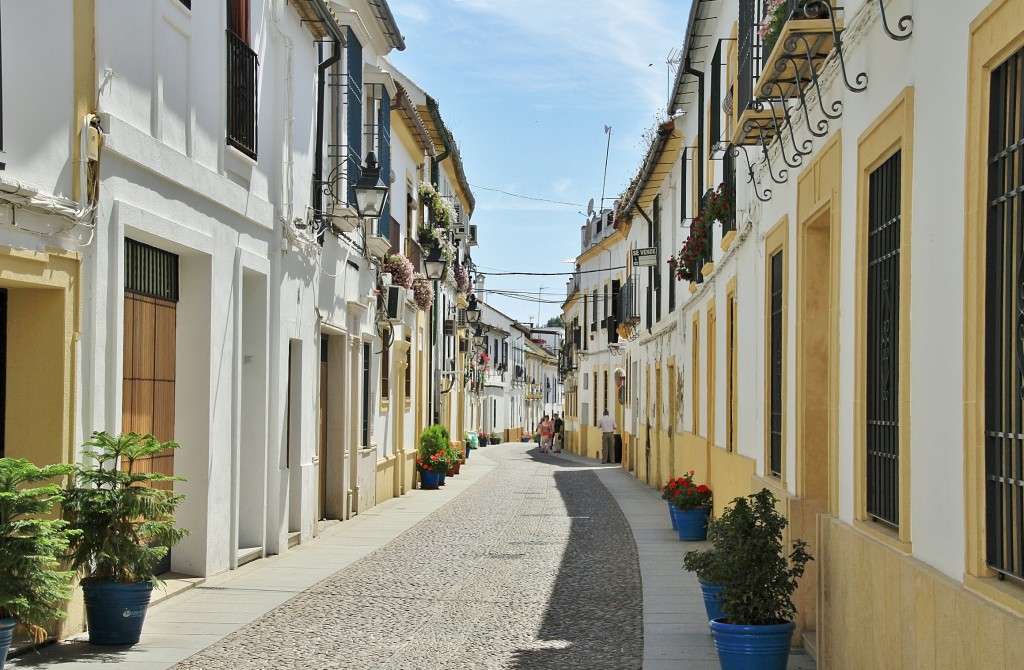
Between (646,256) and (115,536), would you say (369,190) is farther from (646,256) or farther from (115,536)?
(646,256)

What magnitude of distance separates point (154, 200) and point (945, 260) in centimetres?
646

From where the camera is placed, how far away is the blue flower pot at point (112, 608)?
766cm

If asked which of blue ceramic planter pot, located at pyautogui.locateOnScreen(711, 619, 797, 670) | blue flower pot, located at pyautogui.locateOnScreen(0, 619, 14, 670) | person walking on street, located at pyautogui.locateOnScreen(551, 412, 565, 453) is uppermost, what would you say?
blue flower pot, located at pyautogui.locateOnScreen(0, 619, 14, 670)

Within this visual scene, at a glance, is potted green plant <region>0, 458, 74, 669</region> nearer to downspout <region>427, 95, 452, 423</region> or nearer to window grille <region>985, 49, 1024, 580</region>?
window grille <region>985, 49, 1024, 580</region>

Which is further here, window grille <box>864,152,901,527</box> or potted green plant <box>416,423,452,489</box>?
potted green plant <box>416,423,452,489</box>

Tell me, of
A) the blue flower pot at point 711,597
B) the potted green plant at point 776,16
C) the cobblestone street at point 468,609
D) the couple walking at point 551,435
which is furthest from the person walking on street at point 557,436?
the blue flower pot at point 711,597

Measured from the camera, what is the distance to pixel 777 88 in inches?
325

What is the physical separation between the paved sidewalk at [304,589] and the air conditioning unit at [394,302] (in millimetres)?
3688

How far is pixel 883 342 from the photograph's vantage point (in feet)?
19.9

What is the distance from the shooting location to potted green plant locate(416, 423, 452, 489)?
2452 cm

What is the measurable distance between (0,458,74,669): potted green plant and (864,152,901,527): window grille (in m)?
4.32

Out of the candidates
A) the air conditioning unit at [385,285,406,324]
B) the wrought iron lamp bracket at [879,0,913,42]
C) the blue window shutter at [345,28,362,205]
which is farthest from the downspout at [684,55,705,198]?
the wrought iron lamp bracket at [879,0,913,42]

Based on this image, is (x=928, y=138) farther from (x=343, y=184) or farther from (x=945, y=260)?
(x=343, y=184)

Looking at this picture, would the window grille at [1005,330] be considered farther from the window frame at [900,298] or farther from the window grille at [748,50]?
the window grille at [748,50]
